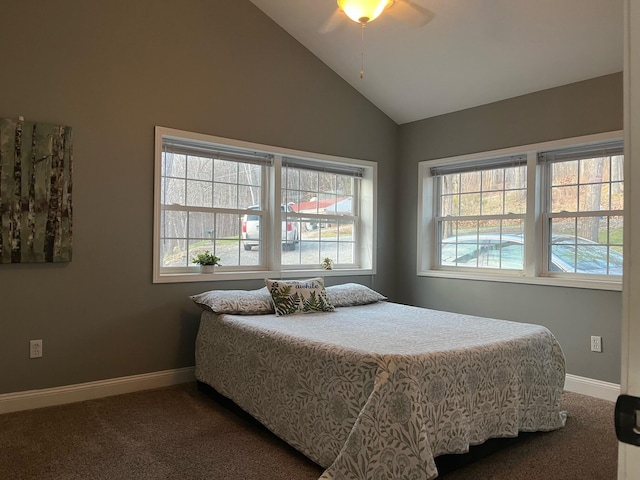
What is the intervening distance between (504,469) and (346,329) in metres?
1.10

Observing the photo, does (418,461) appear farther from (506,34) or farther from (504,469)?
(506,34)

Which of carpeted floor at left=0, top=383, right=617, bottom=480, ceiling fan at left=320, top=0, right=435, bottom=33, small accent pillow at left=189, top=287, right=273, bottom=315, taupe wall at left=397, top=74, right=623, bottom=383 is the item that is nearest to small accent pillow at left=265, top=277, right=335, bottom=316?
small accent pillow at left=189, top=287, right=273, bottom=315

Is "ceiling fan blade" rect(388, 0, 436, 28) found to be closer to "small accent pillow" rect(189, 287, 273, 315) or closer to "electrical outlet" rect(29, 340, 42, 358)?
"small accent pillow" rect(189, 287, 273, 315)

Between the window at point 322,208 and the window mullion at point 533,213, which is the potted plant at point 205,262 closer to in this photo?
the window at point 322,208

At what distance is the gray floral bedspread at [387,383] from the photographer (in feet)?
6.46

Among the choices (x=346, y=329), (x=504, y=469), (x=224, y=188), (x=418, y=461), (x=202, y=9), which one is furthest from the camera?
(x=224, y=188)

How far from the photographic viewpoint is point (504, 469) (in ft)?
7.66

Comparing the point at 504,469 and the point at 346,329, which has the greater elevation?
the point at 346,329

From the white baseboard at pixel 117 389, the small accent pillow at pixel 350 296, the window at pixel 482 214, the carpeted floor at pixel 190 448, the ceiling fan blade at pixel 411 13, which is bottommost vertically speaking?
the carpeted floor at pixel 190 448

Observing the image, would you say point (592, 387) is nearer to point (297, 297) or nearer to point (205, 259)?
point (297, 297)

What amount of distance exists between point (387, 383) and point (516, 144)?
2910mm

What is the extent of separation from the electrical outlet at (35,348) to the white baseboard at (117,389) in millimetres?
235

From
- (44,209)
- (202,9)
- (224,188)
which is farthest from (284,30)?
(44,209)

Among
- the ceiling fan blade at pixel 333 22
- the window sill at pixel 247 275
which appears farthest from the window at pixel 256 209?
the ceiling fan blade at pixel 333 22
